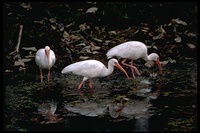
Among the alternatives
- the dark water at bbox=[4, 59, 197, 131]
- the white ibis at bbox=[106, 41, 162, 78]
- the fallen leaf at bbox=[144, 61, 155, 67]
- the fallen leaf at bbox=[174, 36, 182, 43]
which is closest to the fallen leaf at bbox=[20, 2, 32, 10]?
the fallen leaf at bbox=[174, 36, 182, 43]

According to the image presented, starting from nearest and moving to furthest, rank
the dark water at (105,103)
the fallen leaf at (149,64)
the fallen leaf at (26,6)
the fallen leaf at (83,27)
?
the dark water at (105,103), the fallen leaf at (149,64), the fallen leaf at (83,27), the fallen leaf at (26,6)

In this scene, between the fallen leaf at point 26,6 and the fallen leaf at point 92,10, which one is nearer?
the fallen leaf at point 92,10

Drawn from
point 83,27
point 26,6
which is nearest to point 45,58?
point 83,27

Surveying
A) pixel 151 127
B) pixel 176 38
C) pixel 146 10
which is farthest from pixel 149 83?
pixel 146 10

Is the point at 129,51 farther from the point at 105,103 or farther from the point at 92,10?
the point at 92,10

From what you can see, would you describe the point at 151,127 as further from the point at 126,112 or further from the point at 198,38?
the point at 198,38

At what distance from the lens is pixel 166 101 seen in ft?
39.0

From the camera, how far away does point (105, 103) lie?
38.5ft

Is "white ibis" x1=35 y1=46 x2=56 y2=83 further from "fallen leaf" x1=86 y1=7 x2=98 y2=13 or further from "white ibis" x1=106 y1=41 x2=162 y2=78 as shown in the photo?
"fallen leaf" x1=86 y1=7 x2=98 y2=13

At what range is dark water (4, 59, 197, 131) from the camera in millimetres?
10062

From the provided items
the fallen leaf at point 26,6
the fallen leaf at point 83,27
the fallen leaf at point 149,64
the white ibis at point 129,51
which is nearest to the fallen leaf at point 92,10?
the fallen leaf at point 83,27

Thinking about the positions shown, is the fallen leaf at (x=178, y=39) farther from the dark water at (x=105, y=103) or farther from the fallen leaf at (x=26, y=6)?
the fallen leaf at (x=26, y=6)

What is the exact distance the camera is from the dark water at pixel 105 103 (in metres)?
10.1

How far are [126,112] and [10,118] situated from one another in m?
2.42
